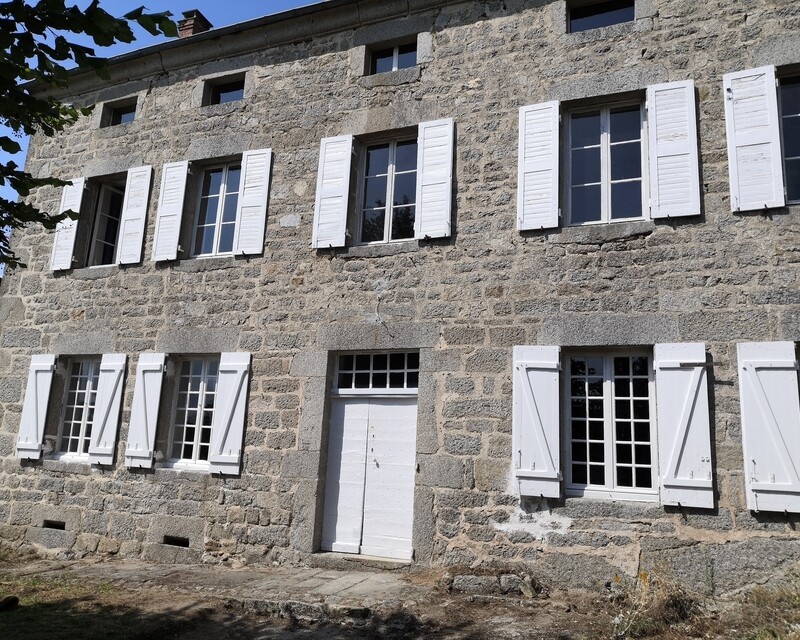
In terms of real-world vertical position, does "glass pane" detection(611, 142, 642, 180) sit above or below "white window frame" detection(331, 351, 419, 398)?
above

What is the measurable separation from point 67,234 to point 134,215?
1101mm

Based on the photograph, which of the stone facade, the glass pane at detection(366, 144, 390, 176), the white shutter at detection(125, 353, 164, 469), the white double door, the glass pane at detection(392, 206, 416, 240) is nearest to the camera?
the stone facade

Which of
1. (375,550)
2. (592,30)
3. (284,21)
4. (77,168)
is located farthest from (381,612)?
(77,168)

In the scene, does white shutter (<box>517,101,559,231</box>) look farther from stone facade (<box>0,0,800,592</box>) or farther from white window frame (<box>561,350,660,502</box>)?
white window frame (<box>561,350,660,502</box>)

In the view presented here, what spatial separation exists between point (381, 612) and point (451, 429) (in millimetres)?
1836

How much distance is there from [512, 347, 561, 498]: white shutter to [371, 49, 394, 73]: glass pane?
3.76 meters

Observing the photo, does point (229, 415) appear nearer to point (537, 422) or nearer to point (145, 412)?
point (145, 412)

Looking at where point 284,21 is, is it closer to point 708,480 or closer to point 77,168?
point 77,168

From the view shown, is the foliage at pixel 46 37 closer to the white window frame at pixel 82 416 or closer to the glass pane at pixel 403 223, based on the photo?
the glass pane at pixel 403 223

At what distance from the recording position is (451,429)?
6.37m

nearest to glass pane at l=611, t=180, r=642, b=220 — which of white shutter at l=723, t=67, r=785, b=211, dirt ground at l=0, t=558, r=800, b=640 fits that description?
white shutter at l=723, t=67, r=785, b=211

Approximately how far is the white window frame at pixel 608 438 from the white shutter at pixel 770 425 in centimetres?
72

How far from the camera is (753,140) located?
19.0 feet

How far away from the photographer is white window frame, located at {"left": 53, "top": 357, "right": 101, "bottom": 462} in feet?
27.1
